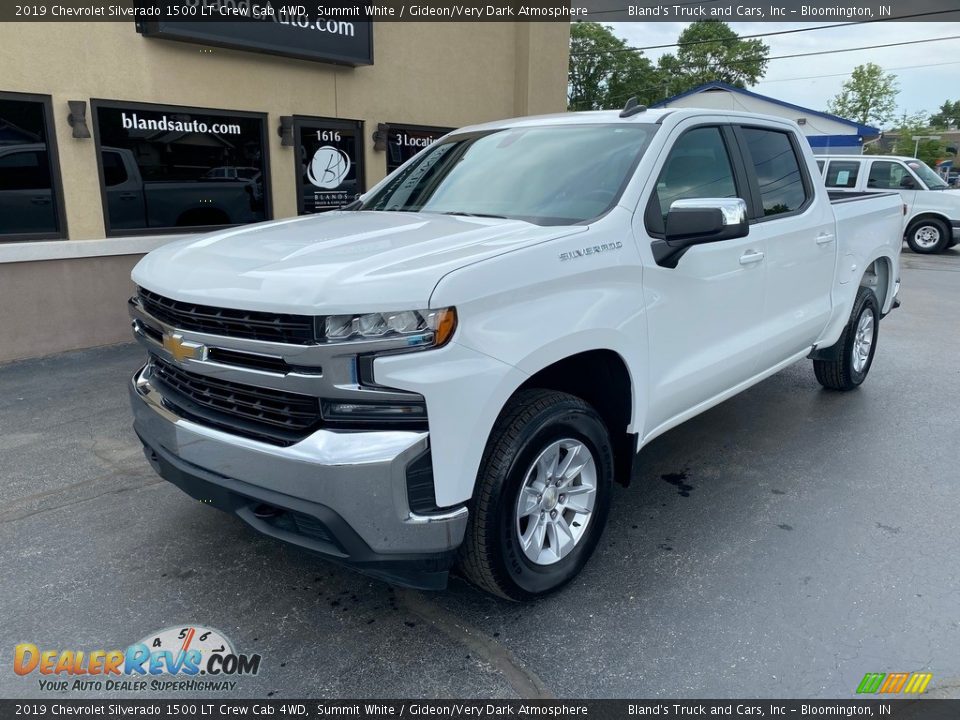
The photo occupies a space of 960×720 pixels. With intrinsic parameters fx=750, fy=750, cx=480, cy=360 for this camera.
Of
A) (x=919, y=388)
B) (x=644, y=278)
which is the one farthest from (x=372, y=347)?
(x=919, y=388)

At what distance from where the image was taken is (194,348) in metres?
2.79

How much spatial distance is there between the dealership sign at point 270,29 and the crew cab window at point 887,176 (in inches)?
464

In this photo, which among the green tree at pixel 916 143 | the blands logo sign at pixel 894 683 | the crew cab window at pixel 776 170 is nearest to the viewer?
the blands logo sign at pixel 894 683

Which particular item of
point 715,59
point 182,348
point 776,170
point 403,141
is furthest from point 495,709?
point 715,59

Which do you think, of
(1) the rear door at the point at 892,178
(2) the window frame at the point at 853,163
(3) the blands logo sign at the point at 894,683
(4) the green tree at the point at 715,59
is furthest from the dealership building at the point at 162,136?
(4) the green tree at the point at 715,59

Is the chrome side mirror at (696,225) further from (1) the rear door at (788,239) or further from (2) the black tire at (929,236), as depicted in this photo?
(2) the black tire at (929,236)

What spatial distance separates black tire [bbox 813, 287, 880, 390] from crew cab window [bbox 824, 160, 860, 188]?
11.2 meters

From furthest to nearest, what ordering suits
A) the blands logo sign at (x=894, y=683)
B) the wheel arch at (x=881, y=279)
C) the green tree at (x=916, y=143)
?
1. the green tree at (x=916, y=143)
2. the wheel arch at (x=881, y=279)
3. the blands logo sign at (x=894, y=683)

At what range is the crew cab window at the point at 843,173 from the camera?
15.9m

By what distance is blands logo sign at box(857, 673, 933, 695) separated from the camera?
2.63m

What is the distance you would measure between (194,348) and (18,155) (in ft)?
17.6

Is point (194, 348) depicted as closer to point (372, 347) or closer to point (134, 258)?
point (372, 347)

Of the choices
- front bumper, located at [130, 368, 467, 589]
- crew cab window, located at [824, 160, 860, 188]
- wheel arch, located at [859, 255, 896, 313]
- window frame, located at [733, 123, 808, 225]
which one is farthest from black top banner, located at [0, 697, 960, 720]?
crew cab window, located at [824, 160, 860, 188]

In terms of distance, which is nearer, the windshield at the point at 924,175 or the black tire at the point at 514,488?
the black tire at the point at 514,488
